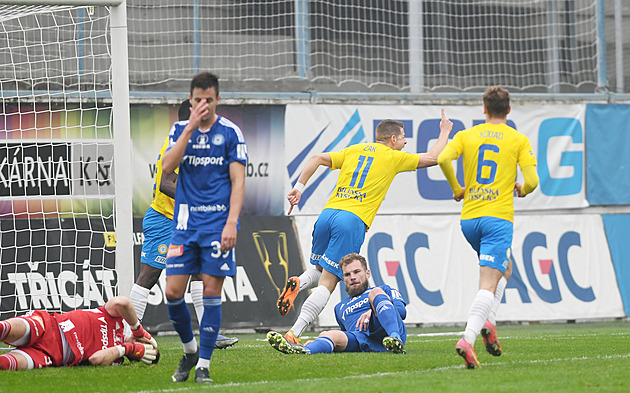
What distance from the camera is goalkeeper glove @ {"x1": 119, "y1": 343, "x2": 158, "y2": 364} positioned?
7059mm

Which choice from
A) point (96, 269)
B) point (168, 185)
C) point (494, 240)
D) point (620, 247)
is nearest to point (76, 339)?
point (168, 185)

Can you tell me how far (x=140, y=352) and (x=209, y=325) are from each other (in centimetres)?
141

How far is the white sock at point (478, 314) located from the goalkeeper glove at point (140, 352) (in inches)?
94.7

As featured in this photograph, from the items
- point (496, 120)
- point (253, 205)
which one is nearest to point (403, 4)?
point (253, 205)

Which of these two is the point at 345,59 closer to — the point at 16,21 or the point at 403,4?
the point at 403,4

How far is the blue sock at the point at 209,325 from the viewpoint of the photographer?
587 centimetres

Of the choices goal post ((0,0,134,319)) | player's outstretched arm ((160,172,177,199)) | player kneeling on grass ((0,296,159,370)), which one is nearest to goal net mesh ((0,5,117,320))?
goal post ((0,0,134,319))

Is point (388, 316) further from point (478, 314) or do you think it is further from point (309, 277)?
point (478, 314)

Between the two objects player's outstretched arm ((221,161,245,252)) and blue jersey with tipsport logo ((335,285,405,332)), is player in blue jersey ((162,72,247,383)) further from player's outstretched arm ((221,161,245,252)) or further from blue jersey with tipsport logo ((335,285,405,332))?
blue jersey with tipsport logo ((335,285,405,332))

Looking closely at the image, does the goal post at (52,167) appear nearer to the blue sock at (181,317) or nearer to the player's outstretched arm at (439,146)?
the player's outstretched arm at (439,146)

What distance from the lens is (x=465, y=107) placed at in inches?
531

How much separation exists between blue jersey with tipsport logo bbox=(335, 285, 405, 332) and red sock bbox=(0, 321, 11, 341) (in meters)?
2.91

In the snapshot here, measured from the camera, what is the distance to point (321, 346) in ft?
25.0

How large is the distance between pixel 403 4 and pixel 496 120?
8.14 metres
